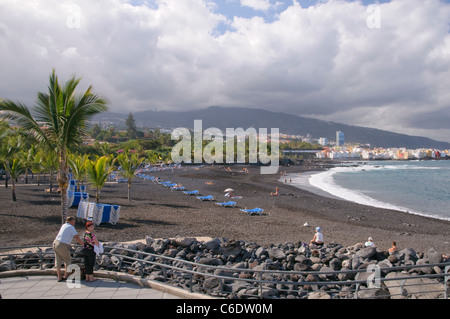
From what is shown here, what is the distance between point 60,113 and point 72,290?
4.06 m

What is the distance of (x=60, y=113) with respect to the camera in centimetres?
729

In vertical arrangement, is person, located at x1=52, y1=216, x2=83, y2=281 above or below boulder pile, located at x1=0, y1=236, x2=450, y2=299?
above

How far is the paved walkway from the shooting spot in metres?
5.14

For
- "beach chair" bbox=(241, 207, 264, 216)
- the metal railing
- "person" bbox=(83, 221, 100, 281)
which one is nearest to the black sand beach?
"beach chair" bbox=(241, 207, 264, 216)

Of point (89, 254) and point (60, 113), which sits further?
point (60, 113)

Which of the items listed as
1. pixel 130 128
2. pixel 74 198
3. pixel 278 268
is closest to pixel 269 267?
pixel 278 268

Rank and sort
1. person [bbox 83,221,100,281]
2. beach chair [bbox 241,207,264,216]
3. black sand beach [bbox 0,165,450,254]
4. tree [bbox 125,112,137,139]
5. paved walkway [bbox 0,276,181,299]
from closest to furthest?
paved walkway [bbox 0,276,181,299], person [bbox 83,221,100,281], black sand beach [bbox 0,165,450,254], beach chair [bbox 241,207,264,216], tree [bbox 125,112,137,139]

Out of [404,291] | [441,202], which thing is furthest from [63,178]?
[441,202]

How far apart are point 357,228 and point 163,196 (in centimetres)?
1562

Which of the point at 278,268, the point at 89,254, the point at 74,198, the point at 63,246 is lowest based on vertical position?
the point at 278,268

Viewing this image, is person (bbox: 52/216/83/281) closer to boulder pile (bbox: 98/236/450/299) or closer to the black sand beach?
boulder pile (bbox: 98/236/450/299)

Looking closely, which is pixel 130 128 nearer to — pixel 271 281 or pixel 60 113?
pixel 60 113

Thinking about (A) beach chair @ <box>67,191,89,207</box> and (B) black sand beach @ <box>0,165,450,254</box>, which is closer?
(B) black sand beach @ <box>0,165,450,254</box>

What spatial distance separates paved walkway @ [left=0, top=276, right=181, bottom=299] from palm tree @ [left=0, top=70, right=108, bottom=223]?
2349 millimetres
